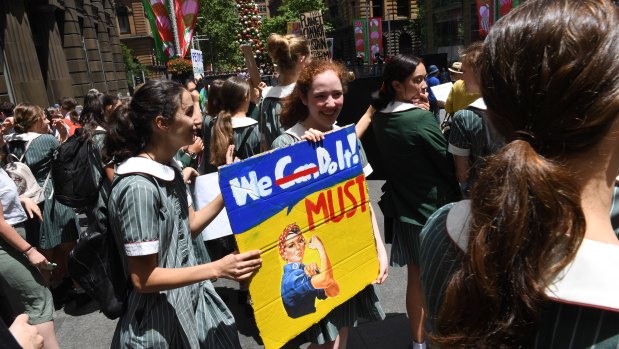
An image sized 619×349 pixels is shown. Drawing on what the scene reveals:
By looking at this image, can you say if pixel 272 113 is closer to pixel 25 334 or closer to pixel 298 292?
pixel 298 292

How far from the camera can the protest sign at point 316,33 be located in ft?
21.9

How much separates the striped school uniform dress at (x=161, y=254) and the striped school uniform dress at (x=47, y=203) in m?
3.17

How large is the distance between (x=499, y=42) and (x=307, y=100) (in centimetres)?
173

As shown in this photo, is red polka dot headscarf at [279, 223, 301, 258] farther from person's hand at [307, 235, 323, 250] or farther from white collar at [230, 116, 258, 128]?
white collar at [230, 116, 258, 128]

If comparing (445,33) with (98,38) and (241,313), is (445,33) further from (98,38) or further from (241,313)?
(241,313)

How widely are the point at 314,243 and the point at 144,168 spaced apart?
0.84m

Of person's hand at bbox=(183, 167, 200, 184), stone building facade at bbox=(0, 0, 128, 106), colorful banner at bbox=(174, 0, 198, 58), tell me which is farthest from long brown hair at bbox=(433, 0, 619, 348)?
stone building facade at bbox=(0, 0, 128, 106)

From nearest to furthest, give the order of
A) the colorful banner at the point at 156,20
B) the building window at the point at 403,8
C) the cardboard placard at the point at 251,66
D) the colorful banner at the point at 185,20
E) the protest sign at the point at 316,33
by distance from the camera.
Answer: the cardboard placard at the point at 251,66, the protest sign at the point at 316,33, the colorful banner at the point at 156,20, the colorful banner at the point at 185,20, the building window at the point at 403,8

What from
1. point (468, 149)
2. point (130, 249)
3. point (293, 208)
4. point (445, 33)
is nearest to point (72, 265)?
point (130, 249)

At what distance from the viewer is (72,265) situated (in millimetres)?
2043

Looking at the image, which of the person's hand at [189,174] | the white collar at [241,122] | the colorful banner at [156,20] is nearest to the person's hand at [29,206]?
the person's hand at [189,174]

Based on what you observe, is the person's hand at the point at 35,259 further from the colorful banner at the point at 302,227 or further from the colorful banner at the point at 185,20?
the colorful banner at the point at 185,20

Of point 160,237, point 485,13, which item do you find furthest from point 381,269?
point 485,13

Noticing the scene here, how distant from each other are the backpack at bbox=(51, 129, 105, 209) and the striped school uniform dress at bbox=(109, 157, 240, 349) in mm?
2470
